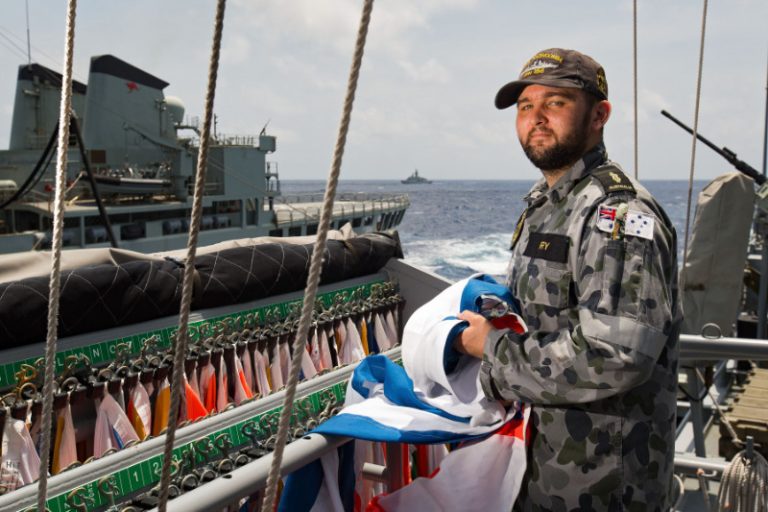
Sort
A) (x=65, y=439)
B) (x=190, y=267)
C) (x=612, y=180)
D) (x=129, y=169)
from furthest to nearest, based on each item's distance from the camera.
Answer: (x=129, y=169), (x=65, y=439), (x=612, y=180), (x=190, y=267)

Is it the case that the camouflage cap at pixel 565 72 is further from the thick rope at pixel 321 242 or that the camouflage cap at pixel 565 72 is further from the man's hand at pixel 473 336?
the thick rope at pixel 321 242

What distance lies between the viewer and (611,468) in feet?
5.57

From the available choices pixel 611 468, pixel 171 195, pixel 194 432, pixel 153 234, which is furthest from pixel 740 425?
pixel 171 195

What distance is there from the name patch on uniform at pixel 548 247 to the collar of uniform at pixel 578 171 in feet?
0.45

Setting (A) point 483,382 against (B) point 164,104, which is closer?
(A) point 483,382

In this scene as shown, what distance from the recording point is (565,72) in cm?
183

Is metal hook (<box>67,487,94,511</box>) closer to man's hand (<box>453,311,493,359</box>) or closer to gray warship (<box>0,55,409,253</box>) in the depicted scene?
man's hand (<box>453,311,493,359</box>)

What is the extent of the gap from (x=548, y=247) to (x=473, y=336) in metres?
0.31

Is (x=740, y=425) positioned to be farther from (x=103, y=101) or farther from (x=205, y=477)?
(x=103, y=101)

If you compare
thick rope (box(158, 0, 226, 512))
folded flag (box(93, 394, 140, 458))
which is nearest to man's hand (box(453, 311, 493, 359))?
thick rope (box(158, 0, 226, 512))

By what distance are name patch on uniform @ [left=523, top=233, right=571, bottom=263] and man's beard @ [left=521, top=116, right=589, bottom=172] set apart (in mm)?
211

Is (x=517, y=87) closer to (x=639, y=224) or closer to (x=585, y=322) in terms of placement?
(x=639, y=224)

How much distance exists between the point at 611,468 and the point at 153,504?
Result: 48.3 inches

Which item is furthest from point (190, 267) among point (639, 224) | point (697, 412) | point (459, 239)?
point (459, 239)
